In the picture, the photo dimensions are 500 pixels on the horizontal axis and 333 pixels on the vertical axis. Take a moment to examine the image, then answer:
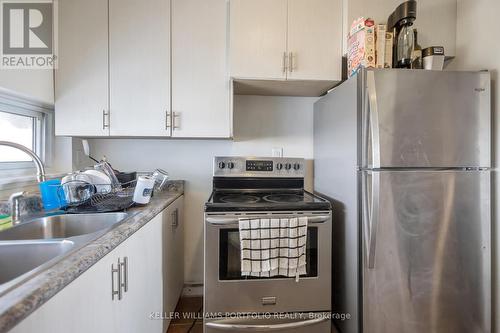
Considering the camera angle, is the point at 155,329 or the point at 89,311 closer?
the point at 89,311

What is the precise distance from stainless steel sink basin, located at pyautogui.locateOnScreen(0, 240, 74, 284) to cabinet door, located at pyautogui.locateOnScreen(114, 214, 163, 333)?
20cm

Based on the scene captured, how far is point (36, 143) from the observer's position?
167cm

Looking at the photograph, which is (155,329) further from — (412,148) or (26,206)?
(412,148)

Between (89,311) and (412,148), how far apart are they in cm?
146

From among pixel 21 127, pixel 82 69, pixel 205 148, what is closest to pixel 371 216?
pixel 205 148

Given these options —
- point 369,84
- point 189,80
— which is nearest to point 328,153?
point 369,84

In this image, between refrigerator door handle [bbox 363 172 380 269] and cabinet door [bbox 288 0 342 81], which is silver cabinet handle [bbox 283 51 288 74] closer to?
cabinet door [bbox 288 0 342 81]

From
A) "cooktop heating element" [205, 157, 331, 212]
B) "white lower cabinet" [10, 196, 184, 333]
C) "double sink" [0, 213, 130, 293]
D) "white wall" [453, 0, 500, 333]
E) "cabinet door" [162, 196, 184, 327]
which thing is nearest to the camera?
"white lower cabinet" [10, 196, 184, 333]

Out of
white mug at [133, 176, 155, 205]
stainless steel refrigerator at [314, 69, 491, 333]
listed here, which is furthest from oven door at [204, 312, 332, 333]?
white mug at [133, 176, 155, 205]

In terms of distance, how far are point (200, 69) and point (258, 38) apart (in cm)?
42

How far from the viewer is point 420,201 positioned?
1234 millimetres

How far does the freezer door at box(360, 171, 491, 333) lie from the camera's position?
4.00 feet

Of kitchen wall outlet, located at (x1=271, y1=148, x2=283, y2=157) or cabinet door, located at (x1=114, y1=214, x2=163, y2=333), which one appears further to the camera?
kitchen wall outlet, located at (x1=271, y1=148, x2=283, y2=157)

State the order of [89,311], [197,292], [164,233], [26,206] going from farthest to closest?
[197,292]
[164,233]
[26,206]
[89,311]
